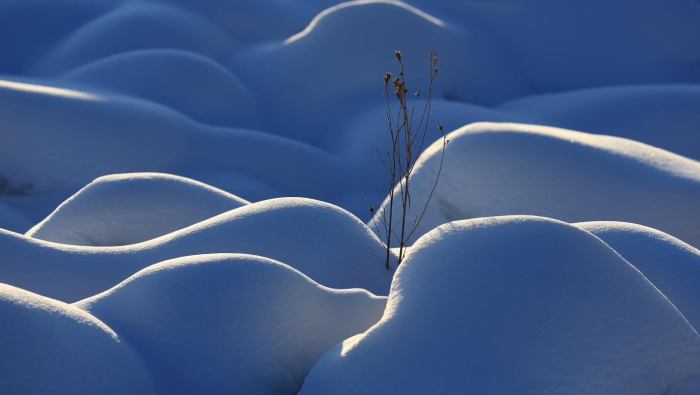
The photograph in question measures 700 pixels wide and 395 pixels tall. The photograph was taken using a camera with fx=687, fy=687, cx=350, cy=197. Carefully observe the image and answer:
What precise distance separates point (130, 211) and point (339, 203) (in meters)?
3.41

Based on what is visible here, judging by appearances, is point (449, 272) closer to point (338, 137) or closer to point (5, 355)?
point (5, 355)

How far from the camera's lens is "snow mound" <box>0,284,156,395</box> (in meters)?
2.25

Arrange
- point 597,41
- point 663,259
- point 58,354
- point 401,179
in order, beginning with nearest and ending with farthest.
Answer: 1. point 58,354
2. point 663,259
3. point 401,179
4. point 597,41

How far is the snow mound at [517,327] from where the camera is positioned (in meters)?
2.39

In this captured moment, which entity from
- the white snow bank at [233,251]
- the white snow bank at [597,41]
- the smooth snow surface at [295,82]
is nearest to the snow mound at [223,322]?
the white snow bank at [233,251]

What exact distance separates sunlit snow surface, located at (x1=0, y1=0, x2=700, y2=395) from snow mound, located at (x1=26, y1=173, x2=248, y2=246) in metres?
0.02

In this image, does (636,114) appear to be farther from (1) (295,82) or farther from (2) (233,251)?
(2) (233,251)

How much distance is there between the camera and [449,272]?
2.62 m

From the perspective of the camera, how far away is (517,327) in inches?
96.6

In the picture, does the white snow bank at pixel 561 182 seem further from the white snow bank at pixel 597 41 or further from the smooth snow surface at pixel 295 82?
the white snow bank at pixel 597 41

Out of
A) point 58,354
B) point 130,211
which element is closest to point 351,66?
point 130,211

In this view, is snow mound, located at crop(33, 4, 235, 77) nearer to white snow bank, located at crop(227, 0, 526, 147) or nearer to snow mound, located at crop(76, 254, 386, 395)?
white snow bank, located at crop(227, 0, 526, 147)

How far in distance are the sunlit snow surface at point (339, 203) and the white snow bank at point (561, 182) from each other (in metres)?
0.02

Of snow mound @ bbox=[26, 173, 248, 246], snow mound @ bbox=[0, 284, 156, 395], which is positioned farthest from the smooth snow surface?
snow mound @ bbox=[0, 284, 156, 395]
